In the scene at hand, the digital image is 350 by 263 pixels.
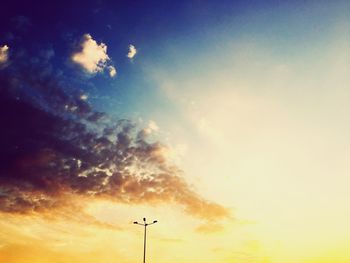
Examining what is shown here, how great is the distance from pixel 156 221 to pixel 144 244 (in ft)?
21.7

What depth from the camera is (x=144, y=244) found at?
50594mm

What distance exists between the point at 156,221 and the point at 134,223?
5371 mm

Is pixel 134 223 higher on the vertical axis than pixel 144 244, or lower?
higher

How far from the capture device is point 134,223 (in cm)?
5050

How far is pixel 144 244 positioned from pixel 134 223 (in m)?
5.40

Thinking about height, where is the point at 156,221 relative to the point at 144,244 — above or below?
above
